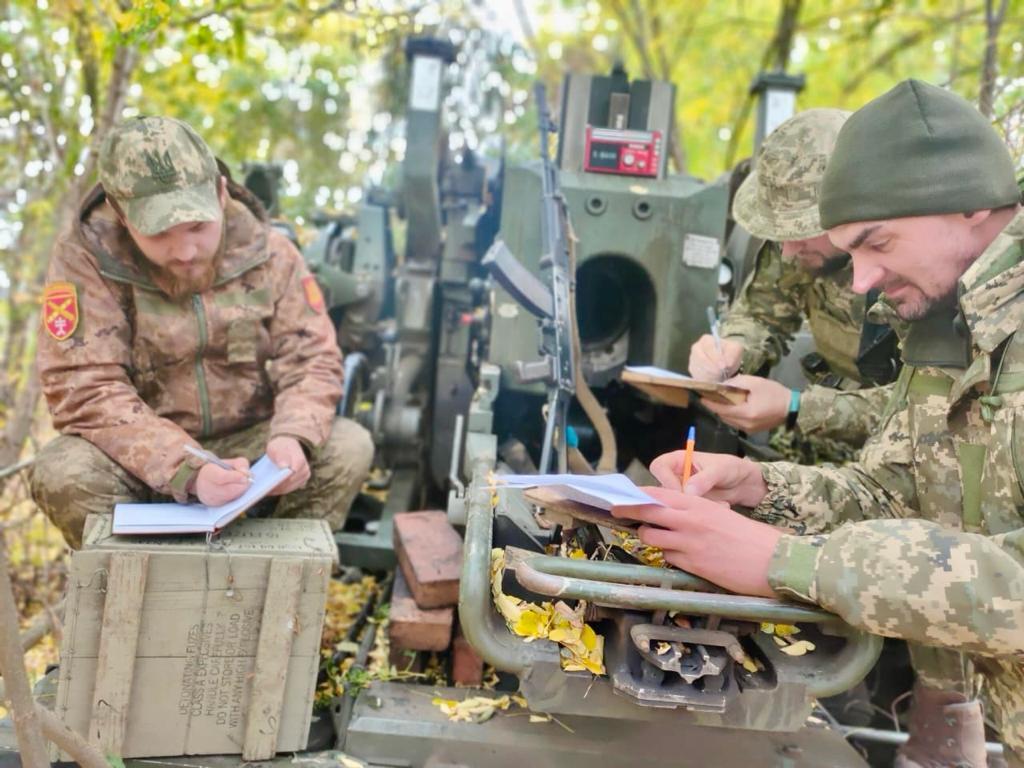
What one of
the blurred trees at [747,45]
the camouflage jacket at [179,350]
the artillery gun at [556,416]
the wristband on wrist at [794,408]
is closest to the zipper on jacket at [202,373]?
the camouflage jacket at [179,350]

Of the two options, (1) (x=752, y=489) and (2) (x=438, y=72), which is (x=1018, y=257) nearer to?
(1) (x=752, y=489)

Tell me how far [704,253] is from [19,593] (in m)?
3.46

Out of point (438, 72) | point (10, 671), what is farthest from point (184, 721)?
point (438, 72)

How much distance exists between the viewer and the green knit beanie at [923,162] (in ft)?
6.65

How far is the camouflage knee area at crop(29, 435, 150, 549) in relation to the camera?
9.21ft

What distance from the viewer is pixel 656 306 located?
3.48 metres

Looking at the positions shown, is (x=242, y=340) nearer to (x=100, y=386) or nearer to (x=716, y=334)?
(x=100, y=386)

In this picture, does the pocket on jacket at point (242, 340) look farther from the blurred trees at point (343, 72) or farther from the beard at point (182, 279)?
the blurred trees at point (343, 72)

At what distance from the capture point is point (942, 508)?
245cm

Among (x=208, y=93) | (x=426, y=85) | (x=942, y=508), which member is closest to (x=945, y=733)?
(x=942, y=508)

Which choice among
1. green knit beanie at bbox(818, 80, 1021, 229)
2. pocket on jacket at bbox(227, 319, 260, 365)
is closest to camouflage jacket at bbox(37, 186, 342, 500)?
pocket on jacket at bbox(227, 319, 260, 365)

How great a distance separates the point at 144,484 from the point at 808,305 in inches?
98.4

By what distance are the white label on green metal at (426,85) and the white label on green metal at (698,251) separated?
1637 mm

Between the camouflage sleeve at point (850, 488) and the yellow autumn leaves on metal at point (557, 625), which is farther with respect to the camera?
the camouflage sleeve at point (850, 488)
